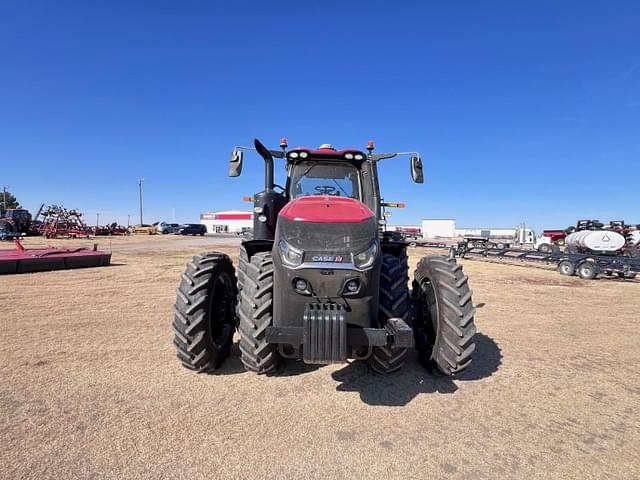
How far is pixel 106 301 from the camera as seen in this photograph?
293 inches

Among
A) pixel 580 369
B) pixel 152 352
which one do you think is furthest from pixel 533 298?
pixel 152 352

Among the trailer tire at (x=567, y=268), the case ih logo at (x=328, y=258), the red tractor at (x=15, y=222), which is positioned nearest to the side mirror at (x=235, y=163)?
the case ih logo at (x=328, y=258)

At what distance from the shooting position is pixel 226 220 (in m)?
93.8

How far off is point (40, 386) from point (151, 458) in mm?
1846

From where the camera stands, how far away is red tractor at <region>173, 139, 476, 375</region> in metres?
2.98

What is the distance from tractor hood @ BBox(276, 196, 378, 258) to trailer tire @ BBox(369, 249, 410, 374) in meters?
0.46

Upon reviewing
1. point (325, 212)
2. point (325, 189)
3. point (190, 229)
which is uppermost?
point (325, 189)

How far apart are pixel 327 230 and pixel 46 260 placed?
469 inches

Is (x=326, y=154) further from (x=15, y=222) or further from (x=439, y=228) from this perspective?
(x=439, y=228)

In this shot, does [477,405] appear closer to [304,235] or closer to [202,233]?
[304,235]

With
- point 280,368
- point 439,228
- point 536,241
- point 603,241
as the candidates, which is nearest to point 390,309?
point 280,368

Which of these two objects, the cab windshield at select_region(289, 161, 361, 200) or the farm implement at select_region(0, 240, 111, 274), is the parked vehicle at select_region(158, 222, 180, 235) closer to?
the farm implement at select_region(0, 240, 111, 274)

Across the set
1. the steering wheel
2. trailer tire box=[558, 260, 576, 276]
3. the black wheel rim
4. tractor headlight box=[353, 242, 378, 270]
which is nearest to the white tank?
trailer tire box=[558, 260, 576, 276]

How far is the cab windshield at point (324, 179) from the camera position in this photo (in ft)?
16.2
